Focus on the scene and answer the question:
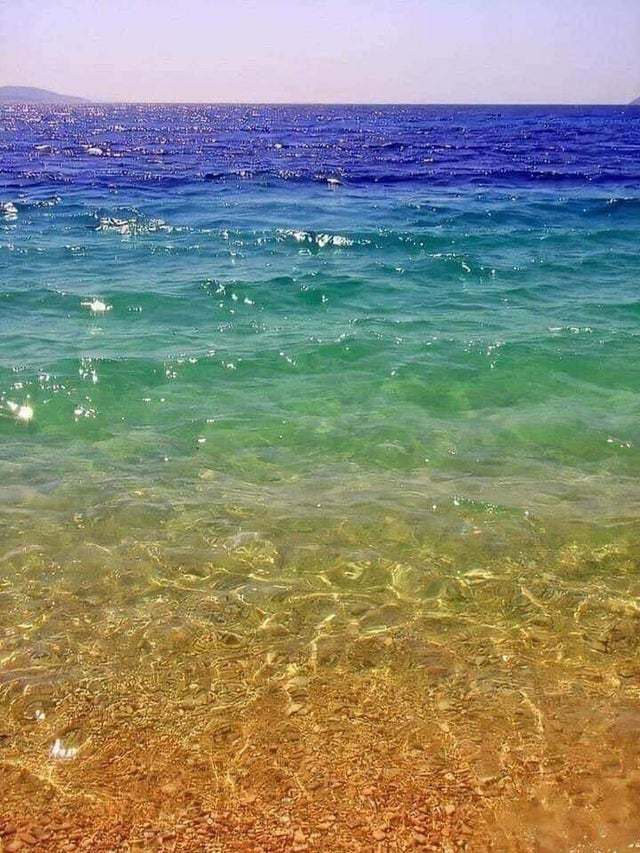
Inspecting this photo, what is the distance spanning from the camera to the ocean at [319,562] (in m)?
3.43

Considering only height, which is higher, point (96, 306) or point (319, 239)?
point (319, 239)

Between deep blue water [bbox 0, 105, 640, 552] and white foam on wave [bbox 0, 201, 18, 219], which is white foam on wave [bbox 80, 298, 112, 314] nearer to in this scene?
deep blue water [bbox 0, 105, 640, 552]

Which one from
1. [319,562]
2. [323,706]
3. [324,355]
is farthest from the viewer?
[324,355]

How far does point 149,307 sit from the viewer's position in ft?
40.0

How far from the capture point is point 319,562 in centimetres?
533

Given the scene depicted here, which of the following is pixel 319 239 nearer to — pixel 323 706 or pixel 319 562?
pixel 319 562

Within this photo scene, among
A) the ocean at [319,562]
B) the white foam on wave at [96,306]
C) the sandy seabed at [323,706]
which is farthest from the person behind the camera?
the white foam on wave at [96,306]

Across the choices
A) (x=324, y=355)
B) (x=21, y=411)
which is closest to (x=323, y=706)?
(x=21, y=411)

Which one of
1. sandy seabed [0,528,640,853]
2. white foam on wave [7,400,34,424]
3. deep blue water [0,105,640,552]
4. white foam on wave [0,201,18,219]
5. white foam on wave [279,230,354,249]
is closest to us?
sandy seabed [0,528,640,853]

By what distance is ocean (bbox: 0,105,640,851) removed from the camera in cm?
343

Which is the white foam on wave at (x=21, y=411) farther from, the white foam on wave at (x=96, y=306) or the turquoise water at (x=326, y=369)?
the white foam on wave at (x=96, y=306)

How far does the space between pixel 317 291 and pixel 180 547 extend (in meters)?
8.42

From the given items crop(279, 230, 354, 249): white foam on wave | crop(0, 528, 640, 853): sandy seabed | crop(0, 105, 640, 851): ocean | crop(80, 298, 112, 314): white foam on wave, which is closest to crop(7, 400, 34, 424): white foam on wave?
crop(0, 105, 640, 851): ocean

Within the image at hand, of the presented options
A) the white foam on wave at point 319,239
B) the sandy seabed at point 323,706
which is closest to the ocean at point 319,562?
the sandy seabed at point 323,706
